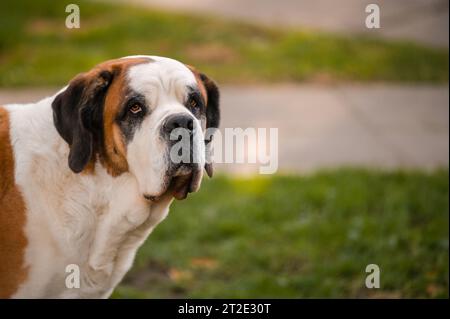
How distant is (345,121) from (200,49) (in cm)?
280

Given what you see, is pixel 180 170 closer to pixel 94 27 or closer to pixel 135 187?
pixel 135 187

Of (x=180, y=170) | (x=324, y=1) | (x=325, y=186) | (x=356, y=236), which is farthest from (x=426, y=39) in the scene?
(x=180, y=170)

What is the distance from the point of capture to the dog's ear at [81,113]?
392cm

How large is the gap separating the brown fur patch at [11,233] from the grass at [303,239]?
5.25ft

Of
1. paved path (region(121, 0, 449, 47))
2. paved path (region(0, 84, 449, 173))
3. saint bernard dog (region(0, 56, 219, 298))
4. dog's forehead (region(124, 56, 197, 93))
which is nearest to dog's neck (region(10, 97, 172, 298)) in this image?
saint bernard dog (region(0, 56, 219, 298))

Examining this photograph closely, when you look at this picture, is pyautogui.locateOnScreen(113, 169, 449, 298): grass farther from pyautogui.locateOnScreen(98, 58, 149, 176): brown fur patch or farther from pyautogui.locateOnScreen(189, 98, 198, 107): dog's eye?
pyautogui.locateOnScreen(189, 98, 198, 107): dog's eye

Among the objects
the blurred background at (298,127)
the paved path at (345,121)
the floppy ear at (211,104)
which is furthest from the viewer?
the paved path at (345,121)

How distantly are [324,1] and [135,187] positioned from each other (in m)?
9.16

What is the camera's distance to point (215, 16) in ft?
38.4

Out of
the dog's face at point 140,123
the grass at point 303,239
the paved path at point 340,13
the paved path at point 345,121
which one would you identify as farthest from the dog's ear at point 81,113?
the paved path at point 340,13

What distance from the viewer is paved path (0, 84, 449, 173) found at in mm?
7879

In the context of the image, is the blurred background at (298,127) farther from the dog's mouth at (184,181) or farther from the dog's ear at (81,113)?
the dog's ear at (81,113)

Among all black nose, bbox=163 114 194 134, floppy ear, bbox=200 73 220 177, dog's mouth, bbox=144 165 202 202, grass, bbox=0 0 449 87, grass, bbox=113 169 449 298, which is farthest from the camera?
grass, bbox=0 0 449 87
